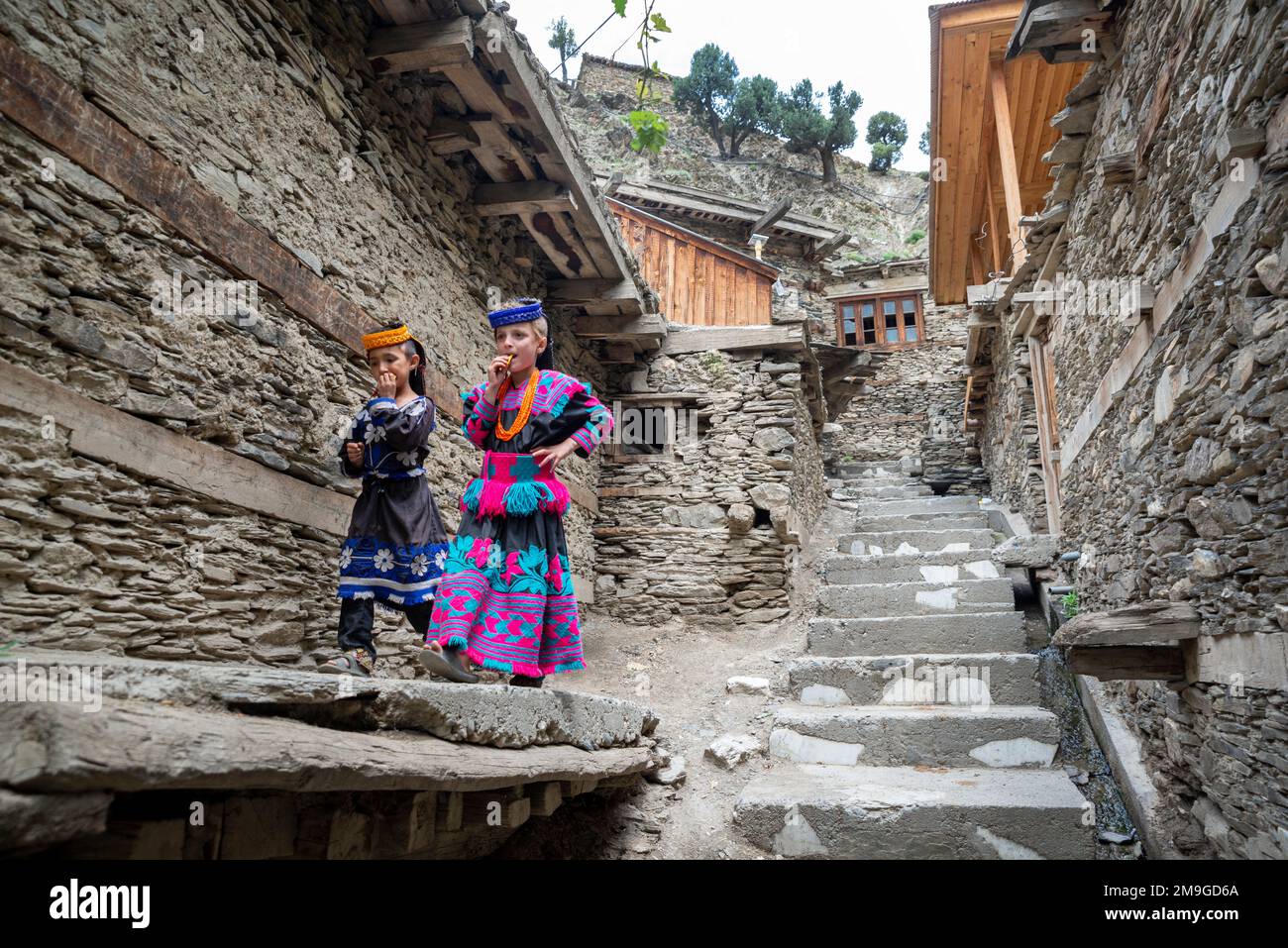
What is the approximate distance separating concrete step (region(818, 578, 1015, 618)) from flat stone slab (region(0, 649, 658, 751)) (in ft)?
11.6

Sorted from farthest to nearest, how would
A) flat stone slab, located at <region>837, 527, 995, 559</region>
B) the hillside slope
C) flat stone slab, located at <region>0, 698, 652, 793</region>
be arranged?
the hillside slope
flat stone slab, located at <region>837, 527, 995, 559</region>
flat stone slab, located at <region>0, 698, 652, 793</region>

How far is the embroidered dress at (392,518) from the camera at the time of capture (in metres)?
3.00

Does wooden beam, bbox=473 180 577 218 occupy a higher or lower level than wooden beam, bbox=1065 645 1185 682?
higher

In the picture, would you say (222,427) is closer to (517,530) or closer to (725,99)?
(517,530)

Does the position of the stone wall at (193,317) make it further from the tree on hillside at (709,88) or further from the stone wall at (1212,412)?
the tree on hillside at (709,88)

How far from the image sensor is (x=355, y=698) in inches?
70.7

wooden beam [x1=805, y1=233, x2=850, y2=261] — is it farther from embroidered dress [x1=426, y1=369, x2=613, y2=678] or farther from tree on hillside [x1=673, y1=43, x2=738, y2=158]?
embroidered dress [x1=426, y1=369, x2=613, y2=678]

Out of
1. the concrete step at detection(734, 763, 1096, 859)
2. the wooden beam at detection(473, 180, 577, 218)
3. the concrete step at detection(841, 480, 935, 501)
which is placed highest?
the wooden beam at detection(473, 180, 577, 218)

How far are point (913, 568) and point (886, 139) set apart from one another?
75.2ft

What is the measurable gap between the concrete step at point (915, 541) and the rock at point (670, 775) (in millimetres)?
3889

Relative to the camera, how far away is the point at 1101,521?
4.31 m

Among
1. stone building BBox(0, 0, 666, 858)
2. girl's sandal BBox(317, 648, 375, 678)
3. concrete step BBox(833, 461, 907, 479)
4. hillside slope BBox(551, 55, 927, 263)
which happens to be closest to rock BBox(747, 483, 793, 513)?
stone building BBox(0, 0, 666, 858)

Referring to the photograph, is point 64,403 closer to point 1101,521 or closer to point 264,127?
point 264,127

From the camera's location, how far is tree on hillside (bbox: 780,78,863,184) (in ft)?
77.9
